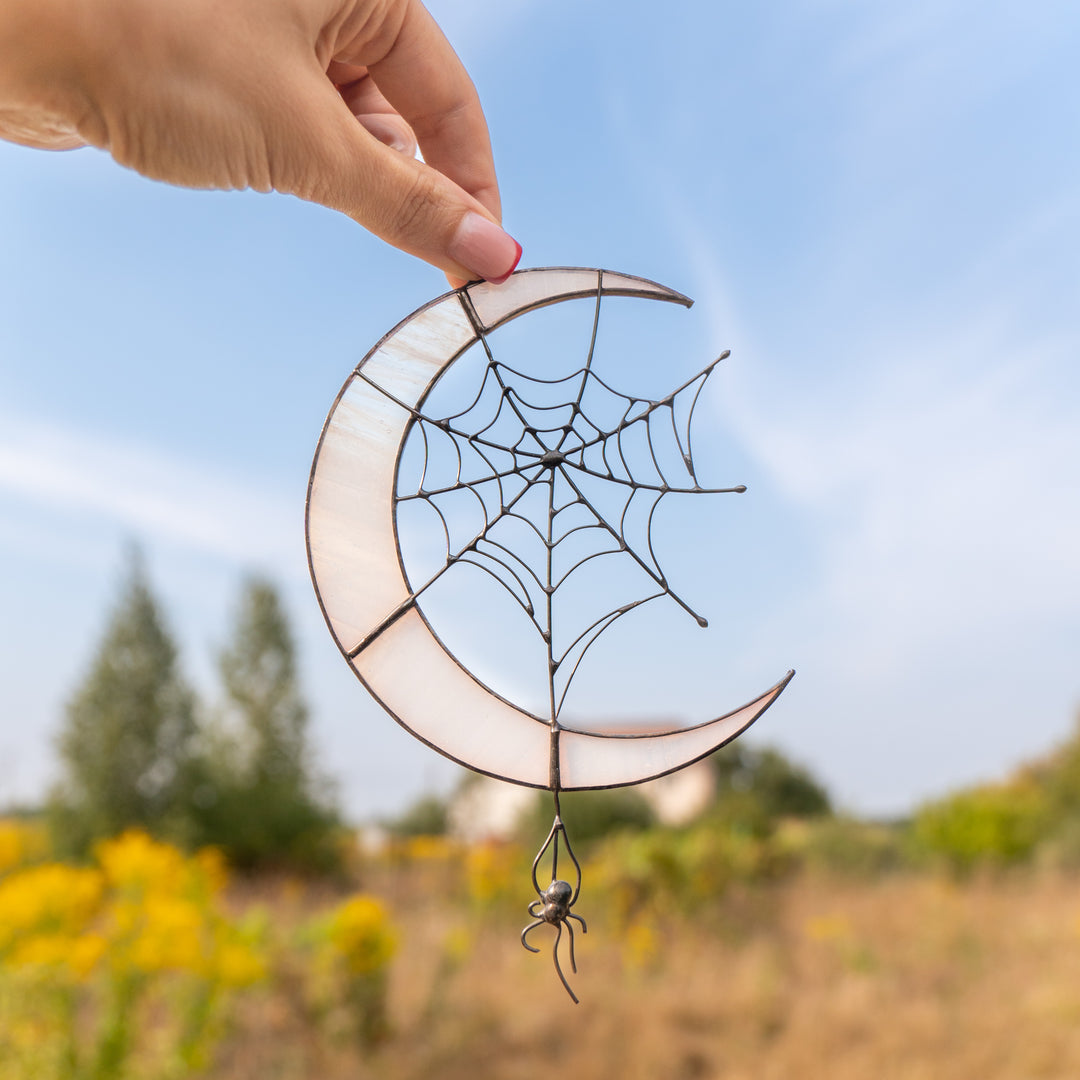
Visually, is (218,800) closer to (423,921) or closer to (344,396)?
(423,921)

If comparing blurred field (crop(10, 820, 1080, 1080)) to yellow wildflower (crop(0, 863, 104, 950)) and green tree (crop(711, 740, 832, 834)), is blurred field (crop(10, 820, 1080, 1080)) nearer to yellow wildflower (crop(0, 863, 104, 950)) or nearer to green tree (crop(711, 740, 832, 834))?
yellow wildflower (crop(0, 863, 104, 950))

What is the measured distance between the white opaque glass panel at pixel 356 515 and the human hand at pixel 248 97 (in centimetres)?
20

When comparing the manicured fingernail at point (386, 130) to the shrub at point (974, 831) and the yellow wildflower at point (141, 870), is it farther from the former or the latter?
the shrub at point (974, 831)

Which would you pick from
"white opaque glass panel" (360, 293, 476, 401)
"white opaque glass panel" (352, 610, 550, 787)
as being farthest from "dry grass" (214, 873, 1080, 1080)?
"white opaque glass panel" (360, 293, 476, 401)

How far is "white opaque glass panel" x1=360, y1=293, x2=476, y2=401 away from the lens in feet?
3.18

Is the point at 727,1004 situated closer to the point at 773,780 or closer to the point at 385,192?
the point at 385,192

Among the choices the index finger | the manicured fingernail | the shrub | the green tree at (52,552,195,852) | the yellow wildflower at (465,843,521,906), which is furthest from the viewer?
the green tree at (52,552,195,852)

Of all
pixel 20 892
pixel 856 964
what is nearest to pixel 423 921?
pixel 856 964

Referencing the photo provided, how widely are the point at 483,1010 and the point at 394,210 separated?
3422mm

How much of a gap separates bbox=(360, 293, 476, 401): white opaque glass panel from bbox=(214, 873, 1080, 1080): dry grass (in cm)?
297

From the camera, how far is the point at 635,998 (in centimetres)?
374

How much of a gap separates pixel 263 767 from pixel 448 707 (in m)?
8.27

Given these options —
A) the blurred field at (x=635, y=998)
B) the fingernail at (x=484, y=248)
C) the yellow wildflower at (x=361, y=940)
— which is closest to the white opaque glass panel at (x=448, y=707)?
the fingernail at (x=484, y=248)

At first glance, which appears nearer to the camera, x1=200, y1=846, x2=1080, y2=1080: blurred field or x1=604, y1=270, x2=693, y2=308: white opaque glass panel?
x1=604, y1=270, x2=693, y2=308: white opaque glass panel
